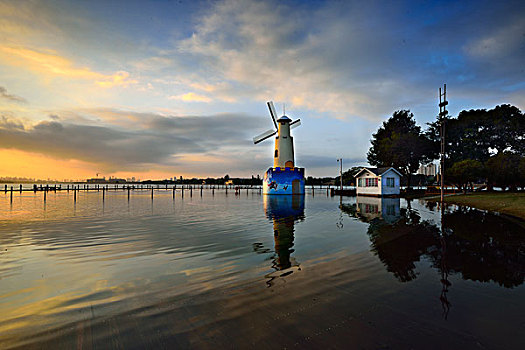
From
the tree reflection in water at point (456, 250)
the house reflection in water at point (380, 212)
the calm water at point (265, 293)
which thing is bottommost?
the house reflection in water at point (380, 212)

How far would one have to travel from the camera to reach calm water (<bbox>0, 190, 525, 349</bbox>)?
13.9ft

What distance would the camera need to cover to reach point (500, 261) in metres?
8.18

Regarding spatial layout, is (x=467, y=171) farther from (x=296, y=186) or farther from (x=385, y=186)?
(x=296, y=186)

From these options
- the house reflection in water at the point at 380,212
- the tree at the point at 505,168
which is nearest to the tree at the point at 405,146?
the tree at the point at 505,168

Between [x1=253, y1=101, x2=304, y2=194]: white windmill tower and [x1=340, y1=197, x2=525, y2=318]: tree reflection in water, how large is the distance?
37354 mm

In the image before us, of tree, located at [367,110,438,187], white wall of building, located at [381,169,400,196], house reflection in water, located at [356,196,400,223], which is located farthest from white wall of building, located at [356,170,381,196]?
house reflection in water, located at [356,196,400,223]

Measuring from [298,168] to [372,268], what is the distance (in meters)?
45.2

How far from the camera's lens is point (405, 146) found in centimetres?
5234

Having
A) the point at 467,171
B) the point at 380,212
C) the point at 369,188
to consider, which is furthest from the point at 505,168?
the point at 380,212

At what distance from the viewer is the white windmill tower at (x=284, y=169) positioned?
5234 cm

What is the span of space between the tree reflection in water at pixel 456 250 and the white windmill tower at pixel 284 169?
37354mm

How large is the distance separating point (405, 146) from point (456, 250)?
158 feet

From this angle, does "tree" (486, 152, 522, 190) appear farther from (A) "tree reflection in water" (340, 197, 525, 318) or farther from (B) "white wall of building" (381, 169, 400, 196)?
(A) "tree reflection in water" (340, 197, 525, 318)

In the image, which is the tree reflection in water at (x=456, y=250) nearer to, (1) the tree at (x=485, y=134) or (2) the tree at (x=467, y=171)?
(2) the tree at (x=467, y=171)
